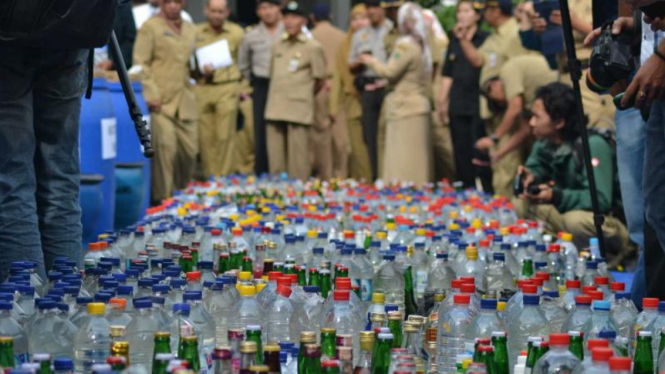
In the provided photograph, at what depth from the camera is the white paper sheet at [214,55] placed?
18.7 meters

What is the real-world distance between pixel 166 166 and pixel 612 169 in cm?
729

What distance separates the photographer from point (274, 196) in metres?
13.6

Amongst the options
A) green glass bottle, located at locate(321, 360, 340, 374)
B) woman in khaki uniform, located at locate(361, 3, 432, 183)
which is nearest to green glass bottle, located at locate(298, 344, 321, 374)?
green glass bottle, located at locate(321, 360, 340, 374)

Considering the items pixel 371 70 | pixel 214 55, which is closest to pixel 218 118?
pixel 214 55

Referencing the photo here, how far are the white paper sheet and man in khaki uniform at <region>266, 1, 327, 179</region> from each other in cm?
85

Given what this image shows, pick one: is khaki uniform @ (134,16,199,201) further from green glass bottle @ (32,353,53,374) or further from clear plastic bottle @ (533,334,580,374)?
green glass bottle @ (32,353,53,374)

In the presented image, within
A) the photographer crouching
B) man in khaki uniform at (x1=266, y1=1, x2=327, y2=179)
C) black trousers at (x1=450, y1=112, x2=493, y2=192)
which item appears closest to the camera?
the photographer crouching

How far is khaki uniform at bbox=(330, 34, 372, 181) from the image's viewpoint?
20141 millimetres

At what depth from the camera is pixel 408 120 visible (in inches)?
707

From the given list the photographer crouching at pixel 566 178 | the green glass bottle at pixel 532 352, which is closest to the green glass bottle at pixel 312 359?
the green glass bottle at pixel 532 352

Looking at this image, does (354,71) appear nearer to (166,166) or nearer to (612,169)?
(166,166)

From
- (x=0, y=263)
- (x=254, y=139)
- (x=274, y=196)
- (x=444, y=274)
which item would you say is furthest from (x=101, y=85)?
(x=254, y=139)

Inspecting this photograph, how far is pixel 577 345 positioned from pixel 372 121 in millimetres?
14517

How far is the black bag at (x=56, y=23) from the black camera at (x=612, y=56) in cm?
212
